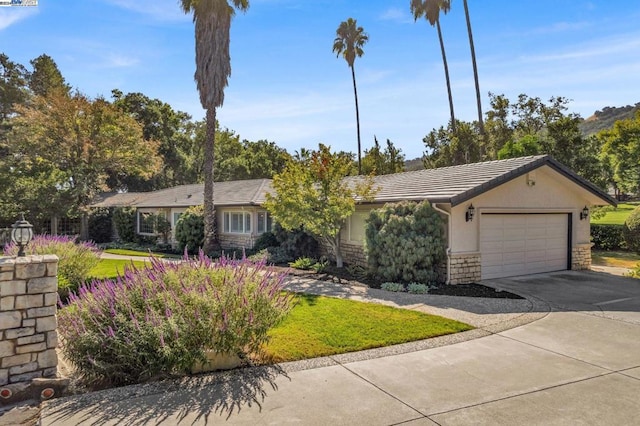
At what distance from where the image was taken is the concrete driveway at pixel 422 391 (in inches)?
171

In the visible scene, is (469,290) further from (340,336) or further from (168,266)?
(168,266)

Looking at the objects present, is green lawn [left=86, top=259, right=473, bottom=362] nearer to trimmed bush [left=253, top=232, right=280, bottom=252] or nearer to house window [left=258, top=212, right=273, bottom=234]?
trimmed bush [left=253, top=232, right=280, bottom=252]

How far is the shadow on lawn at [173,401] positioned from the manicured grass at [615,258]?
16.6 meters

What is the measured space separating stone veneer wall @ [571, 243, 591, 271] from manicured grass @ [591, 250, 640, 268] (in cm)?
272

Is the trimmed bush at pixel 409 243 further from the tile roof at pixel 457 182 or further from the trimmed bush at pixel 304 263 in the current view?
the trimmed bush at pixel 304 263

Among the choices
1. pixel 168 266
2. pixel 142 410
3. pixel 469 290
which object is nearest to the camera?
pixel 142 410

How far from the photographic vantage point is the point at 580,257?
47.5 feet

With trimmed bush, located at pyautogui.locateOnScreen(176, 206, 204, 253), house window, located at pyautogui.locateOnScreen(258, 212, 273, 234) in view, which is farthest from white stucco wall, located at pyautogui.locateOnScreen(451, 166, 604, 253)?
trimmed bush, located at pyautogui.locateOnScreen(176, 206, 204, 253)

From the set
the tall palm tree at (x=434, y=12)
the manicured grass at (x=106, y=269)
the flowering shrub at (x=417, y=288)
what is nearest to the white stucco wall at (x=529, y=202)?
the flowering shrub at (x=417, y=288)

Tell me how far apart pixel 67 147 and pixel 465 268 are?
79.5 ft

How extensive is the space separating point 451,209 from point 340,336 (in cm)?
613

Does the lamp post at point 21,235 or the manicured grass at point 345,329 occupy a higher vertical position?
the lamp post at point 21,235

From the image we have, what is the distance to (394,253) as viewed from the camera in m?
12.1

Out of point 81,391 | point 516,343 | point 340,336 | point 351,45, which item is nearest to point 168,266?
point 81,391
